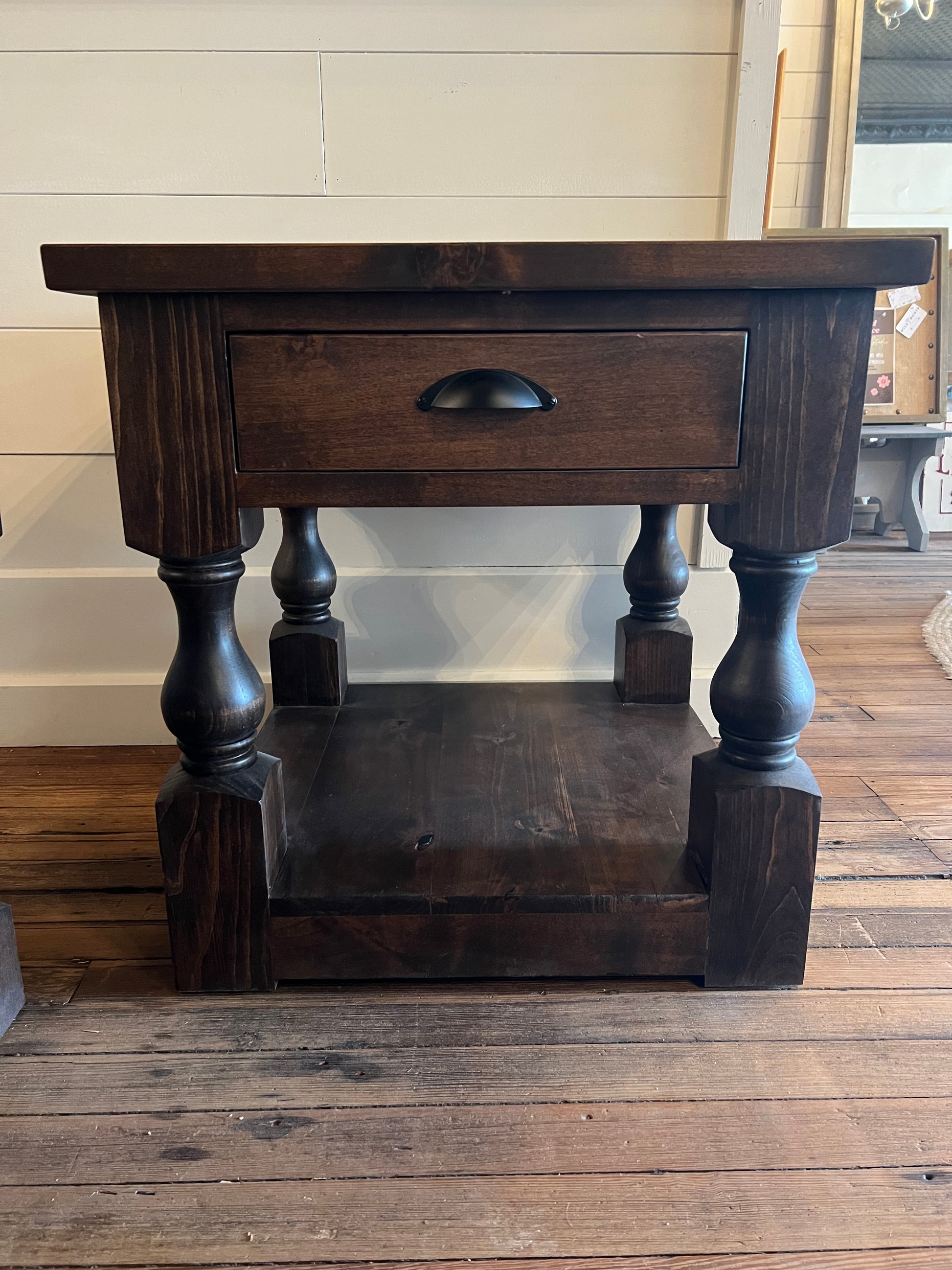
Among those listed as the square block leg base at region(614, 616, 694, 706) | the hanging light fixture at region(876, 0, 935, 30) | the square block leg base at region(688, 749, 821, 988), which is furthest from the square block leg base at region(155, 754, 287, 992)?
the hanging light fixture at region(876, 0, 935, 30)

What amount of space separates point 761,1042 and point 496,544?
3.07 feet

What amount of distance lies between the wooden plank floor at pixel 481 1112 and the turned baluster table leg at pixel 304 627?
0.37 m

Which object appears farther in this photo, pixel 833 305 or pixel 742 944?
pixel 742 944

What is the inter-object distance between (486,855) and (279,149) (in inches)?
43.7

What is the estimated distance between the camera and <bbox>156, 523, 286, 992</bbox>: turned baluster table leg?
2.77ft

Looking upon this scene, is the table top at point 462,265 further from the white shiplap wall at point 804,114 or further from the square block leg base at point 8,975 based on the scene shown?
the white shiplap wall at point 804,114

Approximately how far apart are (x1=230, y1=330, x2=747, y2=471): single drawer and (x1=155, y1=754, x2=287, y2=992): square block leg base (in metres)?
0.31

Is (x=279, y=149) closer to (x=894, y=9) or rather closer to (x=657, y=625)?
(x=657, y=625)

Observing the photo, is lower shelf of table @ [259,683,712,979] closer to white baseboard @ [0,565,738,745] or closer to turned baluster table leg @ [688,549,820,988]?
turned baluster table leg @ [688,549,820,988]

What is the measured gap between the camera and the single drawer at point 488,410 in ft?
2.55

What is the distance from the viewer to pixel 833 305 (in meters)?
0.77

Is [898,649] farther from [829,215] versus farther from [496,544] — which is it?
[829,215]

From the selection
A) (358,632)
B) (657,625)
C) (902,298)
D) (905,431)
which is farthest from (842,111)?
(358,632)

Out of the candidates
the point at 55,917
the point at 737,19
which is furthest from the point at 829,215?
the point at 55,917
